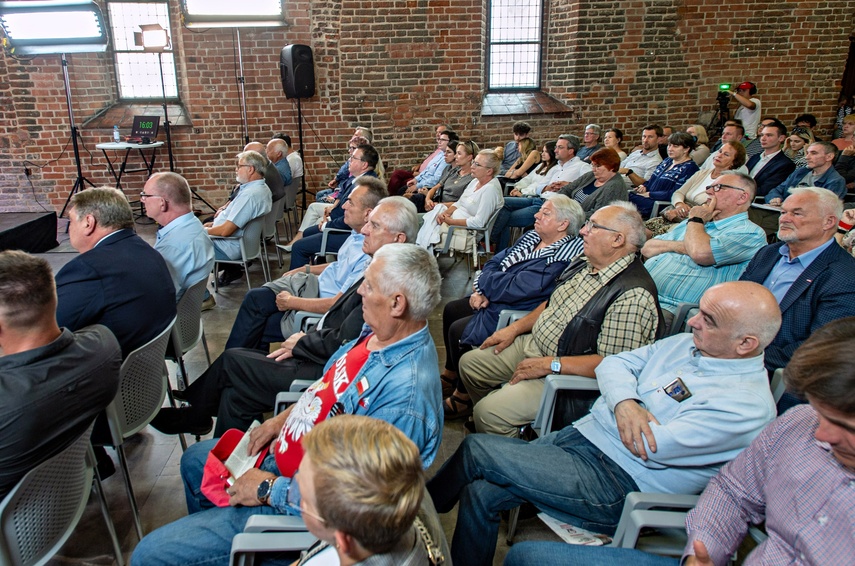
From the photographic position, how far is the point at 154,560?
1524 millimetres

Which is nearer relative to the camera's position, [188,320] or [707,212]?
[188,320]

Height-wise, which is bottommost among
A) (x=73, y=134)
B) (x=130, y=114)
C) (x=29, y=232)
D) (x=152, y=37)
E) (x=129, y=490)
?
(x=129, y=490)

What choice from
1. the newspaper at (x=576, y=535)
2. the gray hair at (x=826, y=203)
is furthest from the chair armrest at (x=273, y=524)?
the gray hair at (x=826, y=203)

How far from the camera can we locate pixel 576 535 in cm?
174

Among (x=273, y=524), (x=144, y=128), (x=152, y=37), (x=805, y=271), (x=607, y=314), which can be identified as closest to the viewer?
(x=273, y=524)

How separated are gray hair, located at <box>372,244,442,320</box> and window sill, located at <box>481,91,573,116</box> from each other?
6636 millimetres

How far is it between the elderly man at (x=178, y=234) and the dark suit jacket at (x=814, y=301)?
2.63m

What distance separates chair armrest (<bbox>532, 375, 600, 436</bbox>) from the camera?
2.12 m

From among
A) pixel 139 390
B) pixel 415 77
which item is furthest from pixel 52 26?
pixel 139 390

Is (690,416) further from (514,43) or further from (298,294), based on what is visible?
(514,43)

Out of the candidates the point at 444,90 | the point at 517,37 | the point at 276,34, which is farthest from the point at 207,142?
the point at 517,37

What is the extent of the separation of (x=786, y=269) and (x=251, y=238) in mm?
3437

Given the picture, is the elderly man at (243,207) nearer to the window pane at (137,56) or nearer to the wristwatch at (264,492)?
the wristwatch at (264,492)

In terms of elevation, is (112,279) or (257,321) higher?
(112,279)
